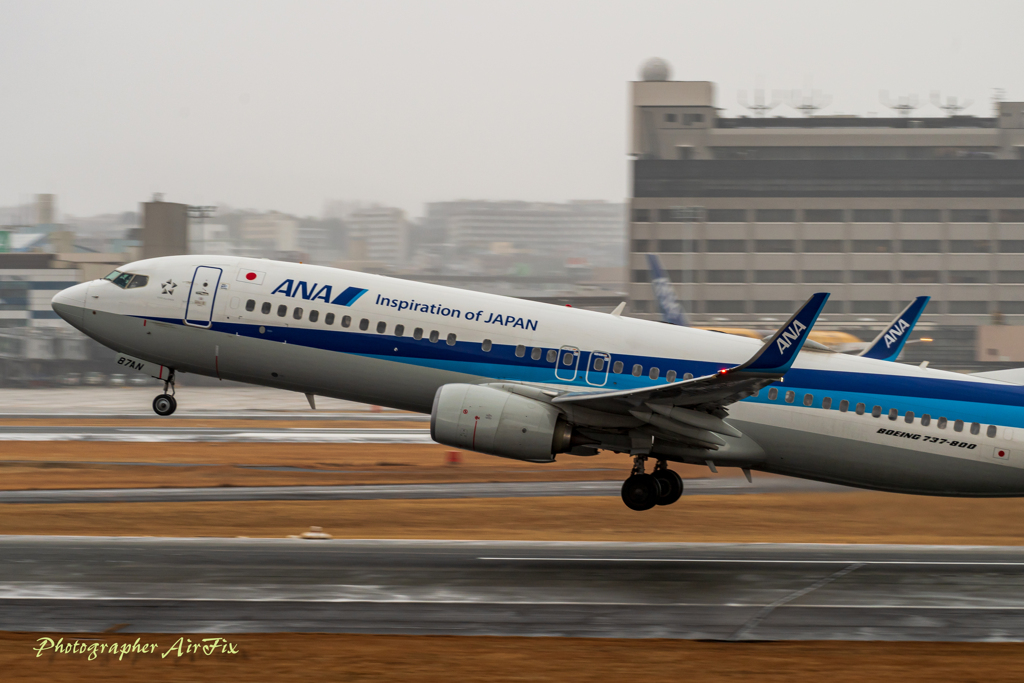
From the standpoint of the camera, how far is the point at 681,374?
23.3 metres

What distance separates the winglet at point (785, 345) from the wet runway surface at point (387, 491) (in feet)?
34.4

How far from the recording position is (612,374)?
23.3m

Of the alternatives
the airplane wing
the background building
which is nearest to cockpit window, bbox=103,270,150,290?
the airplane wing

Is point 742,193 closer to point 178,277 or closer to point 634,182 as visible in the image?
point 634,182

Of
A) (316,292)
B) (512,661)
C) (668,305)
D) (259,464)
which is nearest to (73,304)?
(316,292)

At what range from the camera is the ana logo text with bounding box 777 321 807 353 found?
63.7 feet

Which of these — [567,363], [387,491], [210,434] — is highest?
[567,363]

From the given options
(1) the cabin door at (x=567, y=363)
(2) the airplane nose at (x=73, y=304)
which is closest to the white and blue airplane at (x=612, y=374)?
(1) the cabin door at (x=567, y=363)

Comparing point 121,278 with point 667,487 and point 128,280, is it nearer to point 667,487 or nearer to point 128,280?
point 128,280

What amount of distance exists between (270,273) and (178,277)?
2.43 metres

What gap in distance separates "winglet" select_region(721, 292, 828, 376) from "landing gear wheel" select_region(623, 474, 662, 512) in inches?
203

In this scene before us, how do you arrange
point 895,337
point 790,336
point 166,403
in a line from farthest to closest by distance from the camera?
point 166,403, point 895,337, point 790,336

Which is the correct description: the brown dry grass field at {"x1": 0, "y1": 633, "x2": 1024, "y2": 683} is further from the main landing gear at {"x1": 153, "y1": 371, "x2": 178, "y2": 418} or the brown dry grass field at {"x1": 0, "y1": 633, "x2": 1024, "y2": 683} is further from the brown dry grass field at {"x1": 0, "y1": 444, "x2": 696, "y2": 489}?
the brown dry grass field at {"x1": 0, "y1": 444, "x2": 696, "y2": 489}

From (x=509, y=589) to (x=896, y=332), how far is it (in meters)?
12.4
